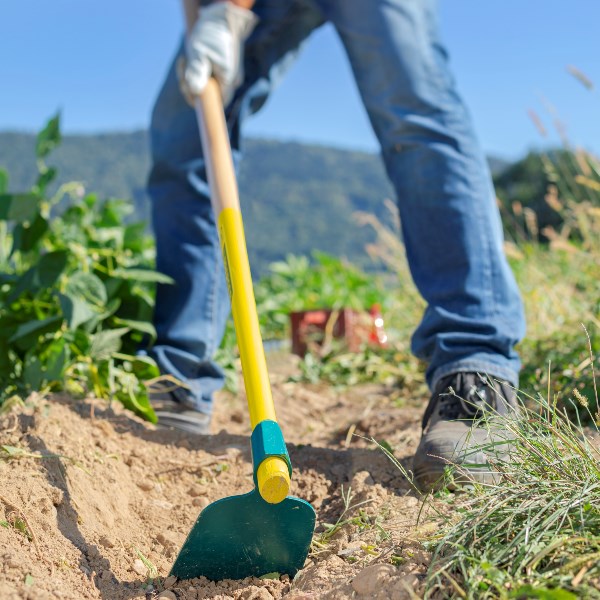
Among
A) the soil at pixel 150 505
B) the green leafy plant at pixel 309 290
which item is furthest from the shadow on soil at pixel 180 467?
the green leafy plant at pixel 309 290

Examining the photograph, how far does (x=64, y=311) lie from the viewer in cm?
190

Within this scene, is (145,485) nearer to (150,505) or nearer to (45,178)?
(150,505)

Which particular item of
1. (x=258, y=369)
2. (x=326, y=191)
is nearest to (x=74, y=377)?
(x=258, y=369)

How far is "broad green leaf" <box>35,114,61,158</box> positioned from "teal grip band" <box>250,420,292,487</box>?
4.86 ft

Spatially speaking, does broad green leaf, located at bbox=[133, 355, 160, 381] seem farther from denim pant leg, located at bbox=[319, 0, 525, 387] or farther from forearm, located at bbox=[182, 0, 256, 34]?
forearm, located at bbox=[182, 0, 256, 34]

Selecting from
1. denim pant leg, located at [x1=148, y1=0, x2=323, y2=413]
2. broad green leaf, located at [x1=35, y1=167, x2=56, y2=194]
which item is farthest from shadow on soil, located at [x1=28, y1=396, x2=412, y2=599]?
broad green leaf, located at [x1=35, y1=167, x2=56, y2=194]

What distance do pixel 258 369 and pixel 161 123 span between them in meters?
1.17

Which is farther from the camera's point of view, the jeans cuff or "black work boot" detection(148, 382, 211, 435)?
"black work boot" detection(148, 382, 211, 435)

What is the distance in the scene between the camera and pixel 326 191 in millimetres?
30312

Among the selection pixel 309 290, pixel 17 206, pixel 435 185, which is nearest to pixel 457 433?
pixel 435 185

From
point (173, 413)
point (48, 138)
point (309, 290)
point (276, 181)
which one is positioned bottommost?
point (276, 181)

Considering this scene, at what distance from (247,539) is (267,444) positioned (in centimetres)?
17

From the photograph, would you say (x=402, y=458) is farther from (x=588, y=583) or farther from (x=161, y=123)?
(x=161, y=123)

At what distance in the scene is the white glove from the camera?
1994mm
